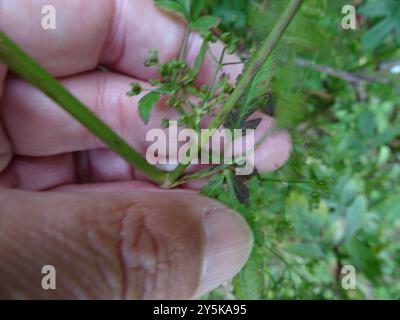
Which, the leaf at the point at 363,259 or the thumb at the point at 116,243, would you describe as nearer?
the thumb at the point at 116,243

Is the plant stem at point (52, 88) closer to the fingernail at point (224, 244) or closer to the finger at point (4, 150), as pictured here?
the fingernail at point (224, 244)

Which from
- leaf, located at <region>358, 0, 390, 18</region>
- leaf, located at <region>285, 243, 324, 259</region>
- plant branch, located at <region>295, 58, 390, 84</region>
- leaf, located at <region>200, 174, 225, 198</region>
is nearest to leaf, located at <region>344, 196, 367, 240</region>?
leaf, located at <region>285, 243, 324, 259</region>

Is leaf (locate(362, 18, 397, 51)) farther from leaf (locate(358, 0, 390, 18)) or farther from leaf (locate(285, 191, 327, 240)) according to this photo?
leaf (locate(285, 191, 327, 240))

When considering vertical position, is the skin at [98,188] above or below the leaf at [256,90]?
below

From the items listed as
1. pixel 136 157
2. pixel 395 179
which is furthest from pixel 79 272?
pixel 395 179

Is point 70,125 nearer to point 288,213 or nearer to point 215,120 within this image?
point 215,120

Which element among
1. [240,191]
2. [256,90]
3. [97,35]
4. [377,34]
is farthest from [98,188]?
[377,34]

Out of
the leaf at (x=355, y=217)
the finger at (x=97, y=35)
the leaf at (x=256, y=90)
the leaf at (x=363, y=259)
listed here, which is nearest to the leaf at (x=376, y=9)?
the finger at (x=97, y=35)

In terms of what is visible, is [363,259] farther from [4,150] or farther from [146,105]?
[4,150]
